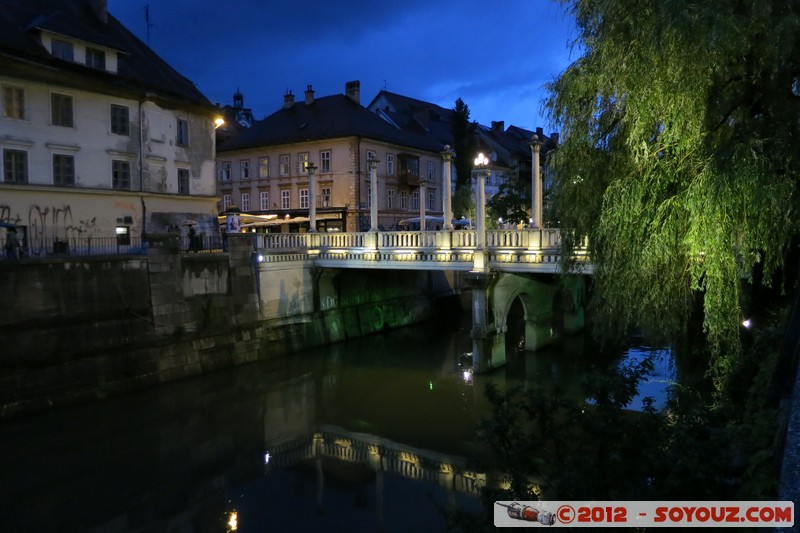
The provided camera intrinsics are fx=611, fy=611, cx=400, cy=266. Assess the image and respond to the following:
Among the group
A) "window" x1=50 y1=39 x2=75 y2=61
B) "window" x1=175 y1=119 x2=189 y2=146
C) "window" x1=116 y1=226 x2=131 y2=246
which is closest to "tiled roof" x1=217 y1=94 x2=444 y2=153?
"window" x1=175 y1=119 x2=189 y2=146

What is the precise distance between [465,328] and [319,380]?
554 inches

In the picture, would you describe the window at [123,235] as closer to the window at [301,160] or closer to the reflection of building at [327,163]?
the reflection of building at [327,163]

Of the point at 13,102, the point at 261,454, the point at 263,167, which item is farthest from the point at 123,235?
the point at 263,167

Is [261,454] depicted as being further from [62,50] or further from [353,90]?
[353,90]

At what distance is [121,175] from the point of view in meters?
27.0

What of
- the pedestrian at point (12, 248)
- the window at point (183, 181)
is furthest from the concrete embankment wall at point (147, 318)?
the window at point (183, 181)

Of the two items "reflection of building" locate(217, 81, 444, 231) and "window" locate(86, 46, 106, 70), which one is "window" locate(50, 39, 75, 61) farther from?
"reflection of building" locate(217, 81, 444, 231)

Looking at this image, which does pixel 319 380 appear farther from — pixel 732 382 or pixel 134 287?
pixel 732 382

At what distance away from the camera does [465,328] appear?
36156 millimetres

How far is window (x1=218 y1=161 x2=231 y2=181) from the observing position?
48.8m

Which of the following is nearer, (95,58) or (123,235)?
(123,235)

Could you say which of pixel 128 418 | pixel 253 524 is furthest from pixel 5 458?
pixel 253 524

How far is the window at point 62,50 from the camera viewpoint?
81.5 feet

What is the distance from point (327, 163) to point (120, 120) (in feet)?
60.5
